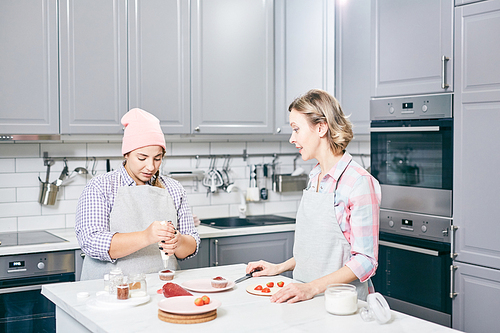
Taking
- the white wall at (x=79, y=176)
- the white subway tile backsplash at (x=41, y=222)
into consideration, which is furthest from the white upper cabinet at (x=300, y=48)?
the white subway tile backsplash at (x=41, y=222)

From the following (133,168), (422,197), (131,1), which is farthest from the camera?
(131,1)

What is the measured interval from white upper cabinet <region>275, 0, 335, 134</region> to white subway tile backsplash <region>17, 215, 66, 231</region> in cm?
162

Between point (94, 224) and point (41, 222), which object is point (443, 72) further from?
point (41, 222)

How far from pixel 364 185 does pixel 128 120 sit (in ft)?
3.58

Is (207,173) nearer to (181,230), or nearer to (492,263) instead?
(181,230)

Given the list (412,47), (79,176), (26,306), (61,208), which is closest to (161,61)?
(79,176)

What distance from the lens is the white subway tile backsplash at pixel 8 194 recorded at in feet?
11.1

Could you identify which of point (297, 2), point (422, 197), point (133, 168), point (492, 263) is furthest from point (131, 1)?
point (492, 263)

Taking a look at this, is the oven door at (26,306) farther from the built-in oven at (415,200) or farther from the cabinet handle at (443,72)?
the cabinet handle at (443,72)

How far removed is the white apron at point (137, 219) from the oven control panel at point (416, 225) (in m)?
1.40

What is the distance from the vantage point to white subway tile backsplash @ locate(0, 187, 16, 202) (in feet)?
11.1

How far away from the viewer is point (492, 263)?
268 centimetres

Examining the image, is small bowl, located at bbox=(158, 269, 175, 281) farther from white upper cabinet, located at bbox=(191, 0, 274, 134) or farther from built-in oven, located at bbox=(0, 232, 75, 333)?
white upper cabinet, located at bbox=(191, 0, 274, 134)

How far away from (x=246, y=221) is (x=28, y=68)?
6.09 ft
